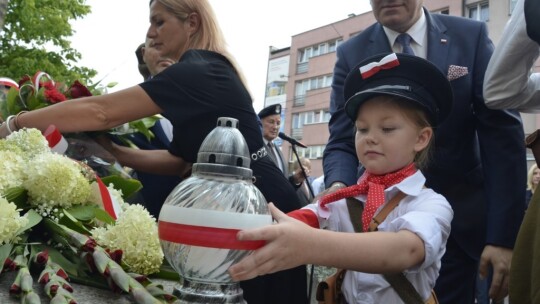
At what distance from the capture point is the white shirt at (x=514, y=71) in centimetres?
186

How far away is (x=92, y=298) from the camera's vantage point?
44.7 inches

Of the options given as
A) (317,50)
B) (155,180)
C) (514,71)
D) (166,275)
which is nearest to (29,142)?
(166,275)

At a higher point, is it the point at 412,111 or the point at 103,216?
the point at 412,111

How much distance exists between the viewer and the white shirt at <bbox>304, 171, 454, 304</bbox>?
1.38m

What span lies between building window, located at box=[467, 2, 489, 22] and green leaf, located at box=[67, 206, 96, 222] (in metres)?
25.2

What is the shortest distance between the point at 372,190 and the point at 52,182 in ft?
2.76

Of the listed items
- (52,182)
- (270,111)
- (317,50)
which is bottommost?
(317,50)

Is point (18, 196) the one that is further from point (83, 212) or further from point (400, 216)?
point (400, 216)

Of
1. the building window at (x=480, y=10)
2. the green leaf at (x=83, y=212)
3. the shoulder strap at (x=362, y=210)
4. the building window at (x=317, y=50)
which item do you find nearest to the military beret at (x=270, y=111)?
the shoulder strap at (x=362, y=210)

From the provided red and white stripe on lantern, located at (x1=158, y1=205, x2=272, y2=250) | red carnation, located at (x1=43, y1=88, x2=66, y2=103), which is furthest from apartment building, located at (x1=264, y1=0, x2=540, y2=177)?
red and white stripe on lantern, located at (x1=158, y1=205, x2=272, y2=250)

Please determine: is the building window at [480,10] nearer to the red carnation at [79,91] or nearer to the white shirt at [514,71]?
the white shirt at [514,71]

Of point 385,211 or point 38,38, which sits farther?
point 38,38

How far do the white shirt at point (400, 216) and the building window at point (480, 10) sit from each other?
24812 millimetres

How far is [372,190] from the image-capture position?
59.9 inches
